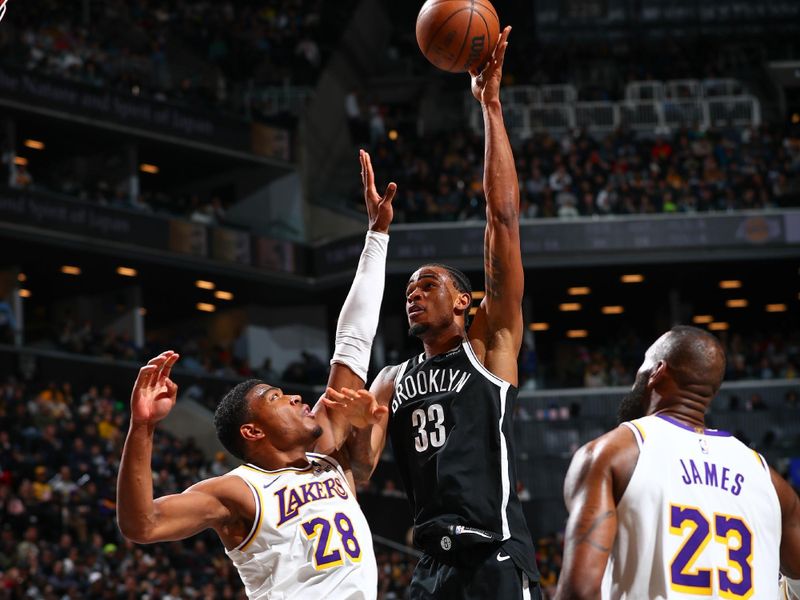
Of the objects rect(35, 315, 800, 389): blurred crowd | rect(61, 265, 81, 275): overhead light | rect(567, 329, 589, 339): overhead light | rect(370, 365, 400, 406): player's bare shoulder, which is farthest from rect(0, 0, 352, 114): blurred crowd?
rect(370, 365, 400, 406): player's bare shoulder

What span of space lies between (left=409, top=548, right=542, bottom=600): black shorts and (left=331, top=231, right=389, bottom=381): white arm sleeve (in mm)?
1087

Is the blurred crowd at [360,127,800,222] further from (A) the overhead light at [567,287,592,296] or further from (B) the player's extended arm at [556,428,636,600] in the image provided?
(B) the player's extended arm at [556,428,636,600]

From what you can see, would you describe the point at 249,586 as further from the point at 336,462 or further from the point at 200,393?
the point at 200,393

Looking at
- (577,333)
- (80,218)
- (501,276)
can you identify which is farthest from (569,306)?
(501,276)

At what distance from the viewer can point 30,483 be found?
16016mm

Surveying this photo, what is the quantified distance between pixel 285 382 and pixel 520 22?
15.5 m

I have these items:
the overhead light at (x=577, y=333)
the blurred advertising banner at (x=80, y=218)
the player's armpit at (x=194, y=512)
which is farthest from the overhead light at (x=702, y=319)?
the player's armpit at (x=194, y=512)

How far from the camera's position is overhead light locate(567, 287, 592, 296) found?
30.1 metres

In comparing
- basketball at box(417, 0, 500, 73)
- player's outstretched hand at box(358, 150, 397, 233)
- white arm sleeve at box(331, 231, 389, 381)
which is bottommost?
white arm sleeve at box(331, 231, 389, 381)

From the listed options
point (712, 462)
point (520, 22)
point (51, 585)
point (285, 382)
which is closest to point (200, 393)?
point (285, 382)

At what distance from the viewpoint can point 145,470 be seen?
424 centimetres

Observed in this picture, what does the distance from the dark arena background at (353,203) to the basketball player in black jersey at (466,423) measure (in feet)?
47.8

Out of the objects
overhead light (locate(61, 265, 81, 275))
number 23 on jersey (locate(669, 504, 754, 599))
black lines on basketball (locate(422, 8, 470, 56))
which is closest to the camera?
number 23 on jersey (locate(669, 504, 754, 599))

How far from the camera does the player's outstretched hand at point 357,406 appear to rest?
4980 mm
